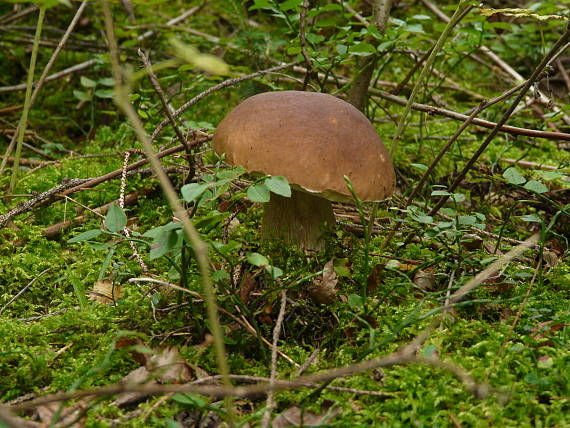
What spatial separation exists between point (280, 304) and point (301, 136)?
1.70 ft

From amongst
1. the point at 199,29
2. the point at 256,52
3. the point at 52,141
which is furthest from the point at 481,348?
the point at 199,29

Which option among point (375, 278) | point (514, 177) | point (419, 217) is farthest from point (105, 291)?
point (514, 177)

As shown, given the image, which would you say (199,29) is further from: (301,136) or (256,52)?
(301,136)

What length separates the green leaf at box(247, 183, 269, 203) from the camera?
1285 millimetres

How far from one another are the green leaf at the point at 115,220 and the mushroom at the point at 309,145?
400mm

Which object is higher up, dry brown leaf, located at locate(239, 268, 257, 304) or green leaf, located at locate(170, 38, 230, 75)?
green leaf, located at locate(170, 38, 230, 75)

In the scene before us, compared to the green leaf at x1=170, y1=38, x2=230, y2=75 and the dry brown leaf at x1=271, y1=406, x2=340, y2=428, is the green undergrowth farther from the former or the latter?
the green leaf at x1=170, y1=38, x2=230, y2=75

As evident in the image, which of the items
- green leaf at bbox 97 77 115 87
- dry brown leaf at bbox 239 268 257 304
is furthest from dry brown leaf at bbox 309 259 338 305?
green leaf at bbox 97 77 115 87

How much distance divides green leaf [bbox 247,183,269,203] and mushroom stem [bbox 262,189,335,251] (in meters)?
0.58

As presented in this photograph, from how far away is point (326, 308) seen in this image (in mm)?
1656

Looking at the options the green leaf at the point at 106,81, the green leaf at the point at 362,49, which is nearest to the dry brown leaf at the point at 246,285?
the green leaf at the point at 362,49

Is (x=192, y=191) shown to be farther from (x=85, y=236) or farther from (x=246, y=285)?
(x=246, y=285)

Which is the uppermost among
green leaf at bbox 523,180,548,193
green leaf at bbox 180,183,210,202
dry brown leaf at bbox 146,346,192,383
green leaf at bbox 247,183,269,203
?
green leaf at bbox 180,183,210,202

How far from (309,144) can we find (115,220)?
0.61m
